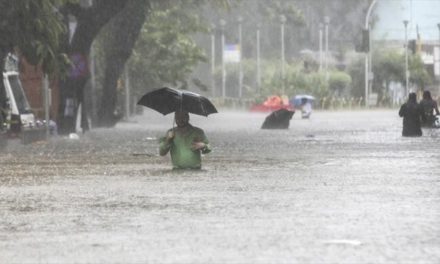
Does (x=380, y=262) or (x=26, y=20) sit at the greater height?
(x=26, y=20)

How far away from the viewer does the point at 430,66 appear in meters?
123

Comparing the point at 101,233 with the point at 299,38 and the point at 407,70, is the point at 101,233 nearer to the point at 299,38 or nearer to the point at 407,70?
the point at 407,70

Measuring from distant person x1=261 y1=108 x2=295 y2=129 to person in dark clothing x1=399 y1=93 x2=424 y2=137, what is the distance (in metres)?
10.9

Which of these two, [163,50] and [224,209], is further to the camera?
[163,50]

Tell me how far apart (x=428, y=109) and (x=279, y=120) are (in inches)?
315

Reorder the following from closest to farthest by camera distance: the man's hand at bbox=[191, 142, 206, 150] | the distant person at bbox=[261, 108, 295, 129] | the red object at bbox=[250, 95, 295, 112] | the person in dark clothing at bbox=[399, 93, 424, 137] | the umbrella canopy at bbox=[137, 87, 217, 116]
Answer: the man's hand at bbox=[191, 142, 206, 150]
the umbrella canopy at bbox=[137, 87, 217, 116]
the person in dark clothing at bbox=[399, 93, 424, 137]
the distant person at bbox=[261, 108, 295, 129]
the red object at bbox=[250, 95, 295, 112]

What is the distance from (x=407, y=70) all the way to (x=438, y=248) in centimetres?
9712

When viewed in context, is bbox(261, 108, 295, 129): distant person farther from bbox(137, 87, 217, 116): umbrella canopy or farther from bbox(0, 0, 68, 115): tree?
bbox(137, 87, 217, 116): umbrella canopy

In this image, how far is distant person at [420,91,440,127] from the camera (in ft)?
138

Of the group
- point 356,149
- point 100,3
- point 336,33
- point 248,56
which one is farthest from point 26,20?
point 248,56

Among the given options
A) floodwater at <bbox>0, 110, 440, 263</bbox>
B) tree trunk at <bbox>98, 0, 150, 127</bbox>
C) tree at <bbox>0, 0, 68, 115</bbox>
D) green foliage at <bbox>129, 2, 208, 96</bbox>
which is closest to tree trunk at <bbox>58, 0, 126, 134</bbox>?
tree trunk at <bbox>98, 0, 150, 127</bbox>

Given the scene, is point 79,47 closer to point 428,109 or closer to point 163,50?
point 428,109

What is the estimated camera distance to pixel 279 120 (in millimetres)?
49844

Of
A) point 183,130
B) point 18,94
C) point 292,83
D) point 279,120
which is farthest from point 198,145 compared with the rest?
point 292,83
